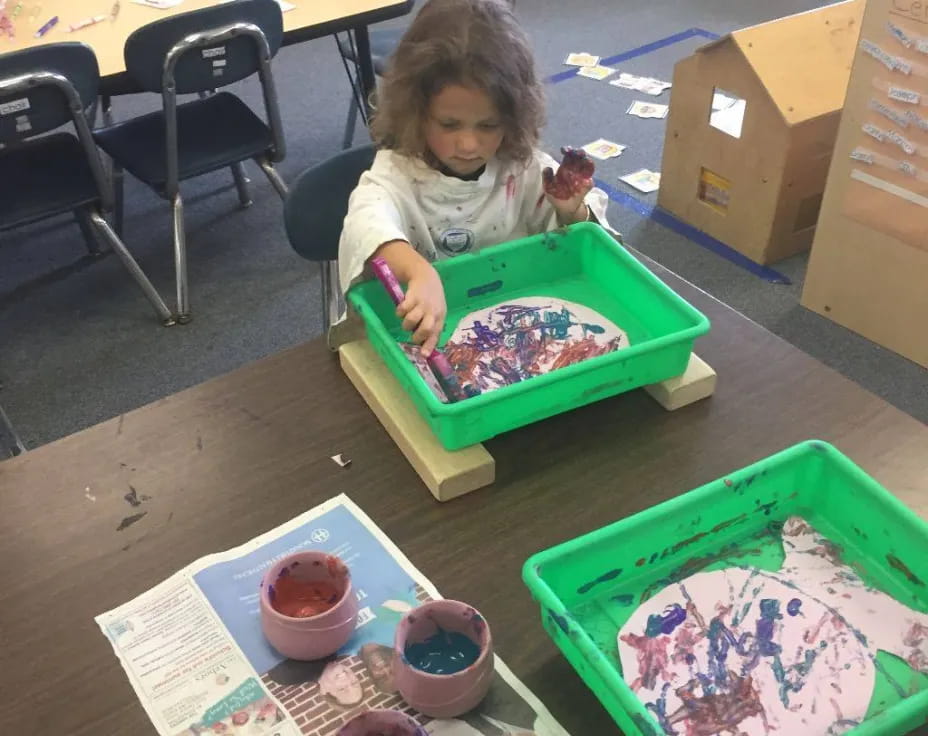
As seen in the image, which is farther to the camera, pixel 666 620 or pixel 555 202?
pixel 555 202

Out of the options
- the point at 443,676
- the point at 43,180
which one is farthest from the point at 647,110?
the point at 443,676

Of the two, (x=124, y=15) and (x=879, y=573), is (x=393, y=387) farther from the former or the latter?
(x=124, y=15)

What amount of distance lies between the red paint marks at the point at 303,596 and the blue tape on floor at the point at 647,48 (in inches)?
120

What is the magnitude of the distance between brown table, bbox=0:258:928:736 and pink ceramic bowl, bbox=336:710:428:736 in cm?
13

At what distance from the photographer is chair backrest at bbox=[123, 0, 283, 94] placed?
6.77 ft

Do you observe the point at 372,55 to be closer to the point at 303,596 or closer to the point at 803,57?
the point at 803,57

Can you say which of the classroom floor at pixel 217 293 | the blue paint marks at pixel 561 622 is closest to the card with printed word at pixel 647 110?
the classroom floor at pixel 217 293

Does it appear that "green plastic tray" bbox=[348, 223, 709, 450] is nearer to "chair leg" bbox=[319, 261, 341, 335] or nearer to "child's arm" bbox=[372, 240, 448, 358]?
"child's arm" bbox=[372, 240, 448, 358]

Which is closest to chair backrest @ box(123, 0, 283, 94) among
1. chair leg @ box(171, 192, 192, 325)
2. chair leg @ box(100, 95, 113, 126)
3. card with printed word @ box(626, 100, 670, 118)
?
chair leg @ box(171, 192, 192, 325)

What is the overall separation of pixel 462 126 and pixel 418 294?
0.94 feet

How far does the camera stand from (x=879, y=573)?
0.81 m

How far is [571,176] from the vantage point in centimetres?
119

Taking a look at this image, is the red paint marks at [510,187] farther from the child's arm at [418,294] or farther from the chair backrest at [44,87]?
the chair backrest at [44,87]

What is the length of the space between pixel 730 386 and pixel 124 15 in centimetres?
205
